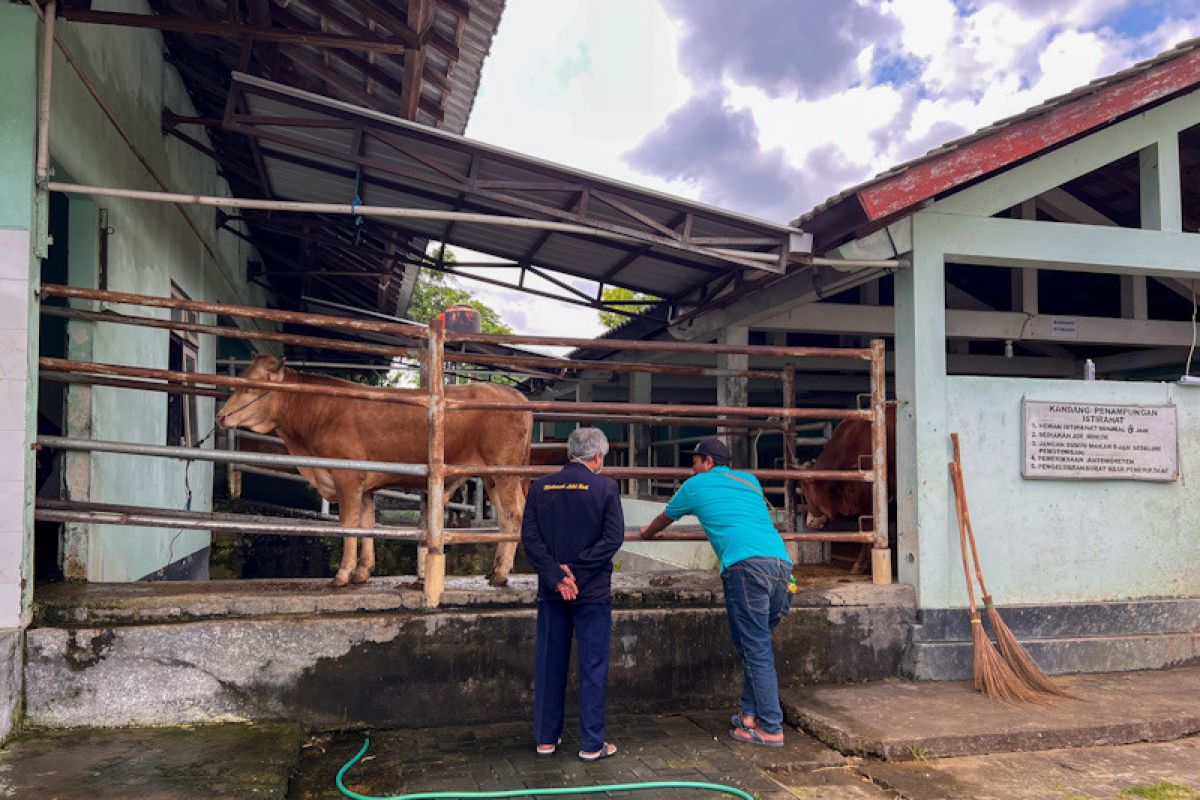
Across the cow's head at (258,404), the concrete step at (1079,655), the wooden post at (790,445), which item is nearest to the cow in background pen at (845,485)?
the wooden post at (790,445)

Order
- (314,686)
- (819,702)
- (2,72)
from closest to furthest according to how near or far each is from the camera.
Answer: (2,72) → (314,686) → (819,702)

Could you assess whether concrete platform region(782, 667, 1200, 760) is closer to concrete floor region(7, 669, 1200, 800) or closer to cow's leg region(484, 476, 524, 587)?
concrete floor region(7, 669, 1200, 800)

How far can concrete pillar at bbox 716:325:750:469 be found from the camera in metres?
8.30

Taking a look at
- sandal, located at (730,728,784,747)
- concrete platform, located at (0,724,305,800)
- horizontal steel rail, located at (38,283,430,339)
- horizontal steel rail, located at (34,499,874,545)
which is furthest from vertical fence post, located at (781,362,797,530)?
concrete platform, located at (0,724,305,800)

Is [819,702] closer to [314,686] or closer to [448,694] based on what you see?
[448,694]

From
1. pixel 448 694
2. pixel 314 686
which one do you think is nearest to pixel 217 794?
pixel 314 686

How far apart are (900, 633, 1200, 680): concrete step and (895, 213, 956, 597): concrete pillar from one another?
18.0 inches

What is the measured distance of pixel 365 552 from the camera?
19.5 ft

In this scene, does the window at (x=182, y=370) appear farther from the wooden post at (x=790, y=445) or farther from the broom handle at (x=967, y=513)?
the broom handle at (x=967, y=513)

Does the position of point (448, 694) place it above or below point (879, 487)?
below

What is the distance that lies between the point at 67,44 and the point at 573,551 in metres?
3.88

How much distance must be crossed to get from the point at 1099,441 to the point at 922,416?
4.45ft

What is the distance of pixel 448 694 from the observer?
17.4 feet

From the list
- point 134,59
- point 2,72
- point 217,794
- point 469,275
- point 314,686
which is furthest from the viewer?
point 469,275
